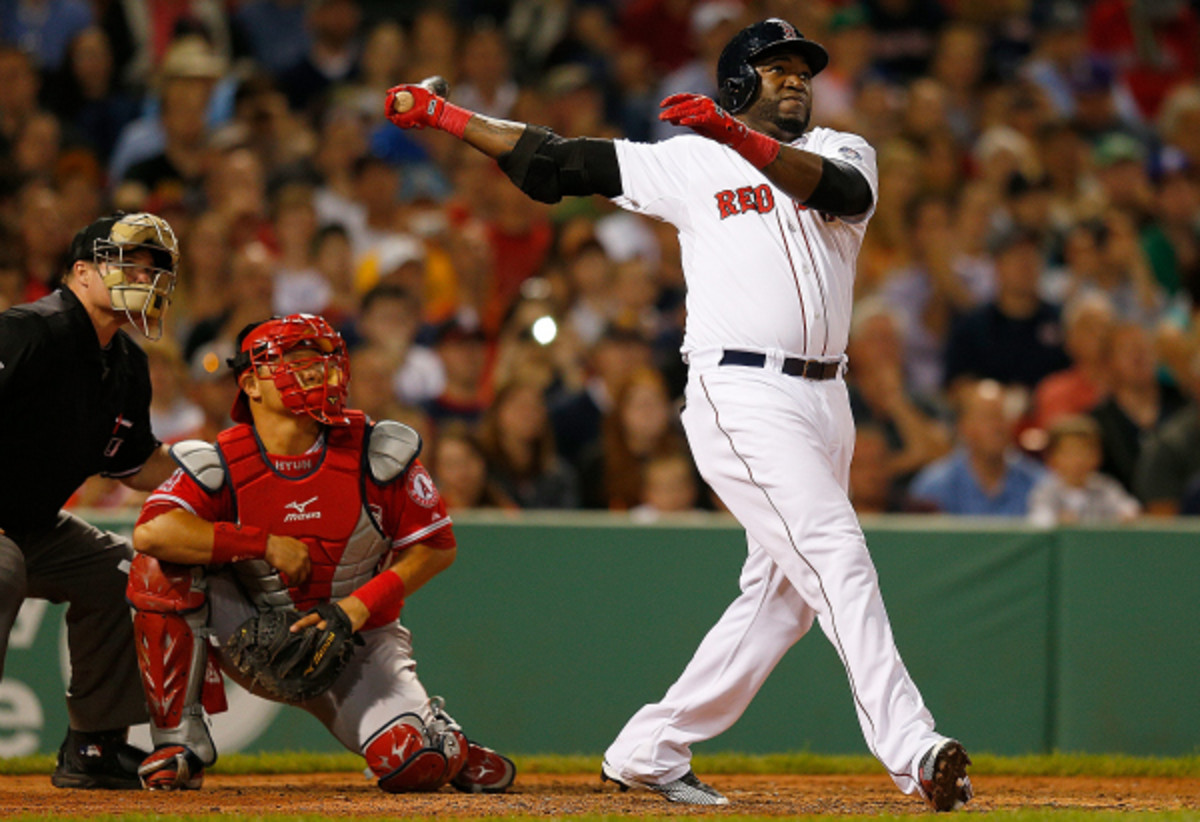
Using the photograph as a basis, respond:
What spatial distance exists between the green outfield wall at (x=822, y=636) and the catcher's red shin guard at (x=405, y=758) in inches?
58.9

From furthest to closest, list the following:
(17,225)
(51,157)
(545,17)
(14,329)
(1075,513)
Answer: (545,17), (51,157), (17,225), (1075,513), (14,329)

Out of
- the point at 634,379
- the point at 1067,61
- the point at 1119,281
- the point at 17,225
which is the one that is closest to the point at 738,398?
A: the point at 634,379

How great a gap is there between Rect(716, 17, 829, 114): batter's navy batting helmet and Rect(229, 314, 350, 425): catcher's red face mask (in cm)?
138

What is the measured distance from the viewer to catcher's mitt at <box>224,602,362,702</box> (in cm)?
479

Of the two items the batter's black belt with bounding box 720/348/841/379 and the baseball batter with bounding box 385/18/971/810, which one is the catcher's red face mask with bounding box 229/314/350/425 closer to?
the baseball batter with bounding box 385/18/971/810

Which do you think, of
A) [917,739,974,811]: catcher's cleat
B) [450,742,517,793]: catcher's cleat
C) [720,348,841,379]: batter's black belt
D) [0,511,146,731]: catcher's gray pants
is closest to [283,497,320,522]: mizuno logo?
[0,511,146,731]: catcher's gray pants

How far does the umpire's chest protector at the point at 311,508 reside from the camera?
4938 mm

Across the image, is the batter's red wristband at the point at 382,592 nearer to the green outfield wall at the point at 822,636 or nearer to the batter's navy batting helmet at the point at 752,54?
the green outfield wall at the point at 822,636

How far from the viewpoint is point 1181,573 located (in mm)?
6430

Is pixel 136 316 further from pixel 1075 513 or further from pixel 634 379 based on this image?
pixel 1075 513

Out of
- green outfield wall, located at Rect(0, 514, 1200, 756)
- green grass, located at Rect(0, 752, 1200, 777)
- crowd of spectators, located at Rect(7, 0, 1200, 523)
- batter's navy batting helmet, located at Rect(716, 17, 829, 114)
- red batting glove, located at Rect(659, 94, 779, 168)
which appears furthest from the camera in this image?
crowd of spectators, located at Rect(7, 0, 1200, 523)

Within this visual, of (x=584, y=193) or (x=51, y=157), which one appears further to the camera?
(x=51, y=157)

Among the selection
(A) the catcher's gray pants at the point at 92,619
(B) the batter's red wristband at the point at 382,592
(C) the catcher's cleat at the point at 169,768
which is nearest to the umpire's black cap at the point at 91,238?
(A) the catcher's gray pants at the point at 92,619

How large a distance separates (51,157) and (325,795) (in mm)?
5614
